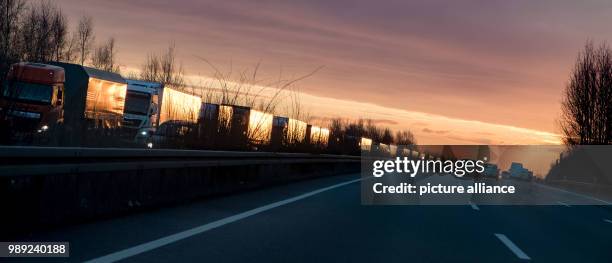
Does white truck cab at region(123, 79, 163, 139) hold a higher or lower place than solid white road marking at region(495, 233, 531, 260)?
higher

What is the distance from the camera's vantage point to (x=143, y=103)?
34.8m

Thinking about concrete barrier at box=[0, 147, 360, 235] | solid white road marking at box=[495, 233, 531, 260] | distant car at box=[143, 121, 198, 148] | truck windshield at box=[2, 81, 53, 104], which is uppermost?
truck windshield at box=[2, 81, 53, 104]

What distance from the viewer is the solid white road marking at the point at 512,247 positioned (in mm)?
9957

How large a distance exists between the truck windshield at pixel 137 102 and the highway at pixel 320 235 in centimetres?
1892

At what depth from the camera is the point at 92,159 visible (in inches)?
392

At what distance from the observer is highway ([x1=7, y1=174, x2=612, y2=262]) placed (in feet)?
27.1

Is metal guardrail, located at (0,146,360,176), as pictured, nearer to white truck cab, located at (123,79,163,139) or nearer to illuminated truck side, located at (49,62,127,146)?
illuminated truck side, located at (49,62,127,146)

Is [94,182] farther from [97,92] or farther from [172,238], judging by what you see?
[97,92]

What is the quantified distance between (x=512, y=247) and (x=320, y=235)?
116 inches

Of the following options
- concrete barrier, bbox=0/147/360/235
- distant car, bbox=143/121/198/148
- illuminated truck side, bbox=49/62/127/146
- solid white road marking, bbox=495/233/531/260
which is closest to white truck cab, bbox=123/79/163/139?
illuminated truck side, bbox=49/62/127/146

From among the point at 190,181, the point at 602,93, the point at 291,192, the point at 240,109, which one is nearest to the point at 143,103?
the point at 240,109

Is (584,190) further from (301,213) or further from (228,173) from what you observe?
(301,213)

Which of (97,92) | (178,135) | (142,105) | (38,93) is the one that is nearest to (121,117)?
(142,105)

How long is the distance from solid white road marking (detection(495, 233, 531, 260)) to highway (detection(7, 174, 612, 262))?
0.06 ft
